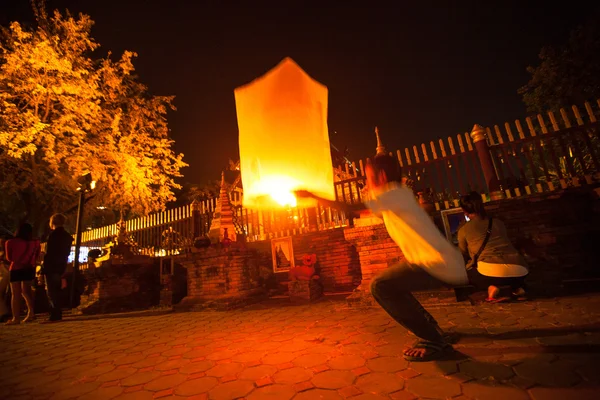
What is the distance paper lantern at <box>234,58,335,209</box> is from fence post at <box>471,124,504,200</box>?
509 centimetres

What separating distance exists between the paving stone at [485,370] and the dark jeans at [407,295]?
307 millimetres

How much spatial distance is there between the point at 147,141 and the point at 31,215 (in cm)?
554

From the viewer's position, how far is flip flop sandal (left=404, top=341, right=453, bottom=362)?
91.8 inches

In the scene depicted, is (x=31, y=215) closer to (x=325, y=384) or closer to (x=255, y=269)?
(x=255, y=269)

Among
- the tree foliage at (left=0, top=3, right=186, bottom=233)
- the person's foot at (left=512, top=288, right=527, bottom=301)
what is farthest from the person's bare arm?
the tree foliage at (left=0, top=3, right=186, bottom=233)

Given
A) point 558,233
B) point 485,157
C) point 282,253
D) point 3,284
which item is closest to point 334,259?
point 282,253

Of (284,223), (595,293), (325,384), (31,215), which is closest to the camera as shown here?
(325,384)

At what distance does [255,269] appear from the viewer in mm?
7230

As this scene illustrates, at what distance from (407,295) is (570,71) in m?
19.2

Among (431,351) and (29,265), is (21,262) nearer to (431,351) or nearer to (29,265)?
(29,265)

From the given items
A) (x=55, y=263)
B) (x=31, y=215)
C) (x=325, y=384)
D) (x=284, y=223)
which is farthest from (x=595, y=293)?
(x=31, y=215)

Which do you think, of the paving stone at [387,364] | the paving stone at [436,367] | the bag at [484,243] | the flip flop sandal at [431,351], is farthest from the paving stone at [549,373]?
the bag at [484,243]

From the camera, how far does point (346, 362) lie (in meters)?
2.46

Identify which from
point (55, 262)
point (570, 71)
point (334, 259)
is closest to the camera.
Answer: point (55, 262)
